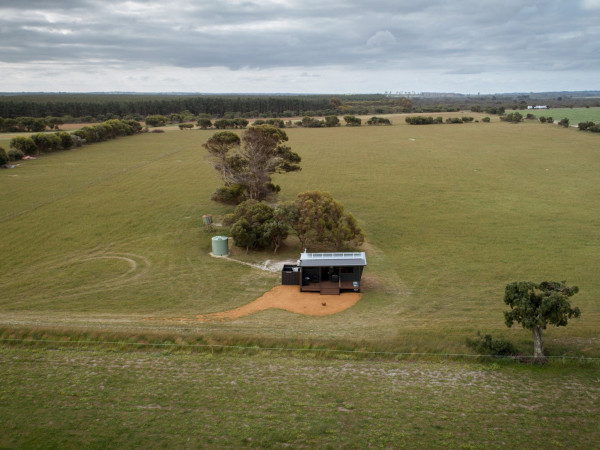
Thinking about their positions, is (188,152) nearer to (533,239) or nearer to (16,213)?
(16,213)

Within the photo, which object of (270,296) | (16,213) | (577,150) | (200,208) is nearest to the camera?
(270,296)

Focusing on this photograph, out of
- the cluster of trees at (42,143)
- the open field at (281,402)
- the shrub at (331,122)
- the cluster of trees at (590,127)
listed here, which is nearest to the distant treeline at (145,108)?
the shrub at (331,122)

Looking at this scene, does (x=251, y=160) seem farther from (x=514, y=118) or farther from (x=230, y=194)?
(x=514, y=118)

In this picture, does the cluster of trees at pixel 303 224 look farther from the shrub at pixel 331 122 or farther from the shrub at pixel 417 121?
the shrub at pixel 417 121

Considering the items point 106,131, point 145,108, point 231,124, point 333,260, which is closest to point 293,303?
point 333,260

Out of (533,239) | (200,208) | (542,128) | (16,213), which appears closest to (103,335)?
(200,208)

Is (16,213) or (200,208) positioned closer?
(16,213)

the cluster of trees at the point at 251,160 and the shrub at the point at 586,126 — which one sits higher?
the shrub at the point at 586,126

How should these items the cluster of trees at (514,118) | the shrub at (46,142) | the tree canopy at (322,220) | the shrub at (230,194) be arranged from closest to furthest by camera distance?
1. the tree canopy at (322,220)
2. the shrub at (230,194)
3. the shrub at (46,142)
4. the cluster of trees at (514,118)
